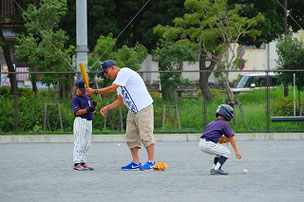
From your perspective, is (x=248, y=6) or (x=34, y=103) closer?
(x=34, y=103)

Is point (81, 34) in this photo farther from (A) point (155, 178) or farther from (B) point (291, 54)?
(A) point (155, 178)

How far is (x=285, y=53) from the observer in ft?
81.8

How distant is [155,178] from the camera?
443 inches

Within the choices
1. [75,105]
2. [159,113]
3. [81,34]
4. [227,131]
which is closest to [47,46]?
[81,34]

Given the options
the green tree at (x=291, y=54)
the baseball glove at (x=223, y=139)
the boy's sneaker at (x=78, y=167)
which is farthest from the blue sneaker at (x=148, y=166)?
the green tree at (x=291, y=54)

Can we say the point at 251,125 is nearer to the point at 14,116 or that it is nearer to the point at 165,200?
the point at 14,116

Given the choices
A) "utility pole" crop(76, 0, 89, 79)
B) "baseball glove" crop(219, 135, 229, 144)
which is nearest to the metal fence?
"utility pole" crop(76, 0, 89, 79)

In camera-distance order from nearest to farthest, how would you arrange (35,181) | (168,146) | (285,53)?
(35,181)
(168,146)
(285,53)

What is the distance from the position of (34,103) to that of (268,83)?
20.1 ft

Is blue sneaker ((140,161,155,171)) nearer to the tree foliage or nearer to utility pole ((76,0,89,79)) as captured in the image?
utility pole ((76,0,89,79))

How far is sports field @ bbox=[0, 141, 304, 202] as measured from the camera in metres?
9.35

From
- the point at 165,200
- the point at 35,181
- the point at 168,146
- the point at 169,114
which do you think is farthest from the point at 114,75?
the point at 169,114

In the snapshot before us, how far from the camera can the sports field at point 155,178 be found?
30.7 feet

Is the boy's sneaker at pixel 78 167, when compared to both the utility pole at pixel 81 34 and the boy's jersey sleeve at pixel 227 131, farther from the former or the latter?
the utility pole at pixel 81 34
